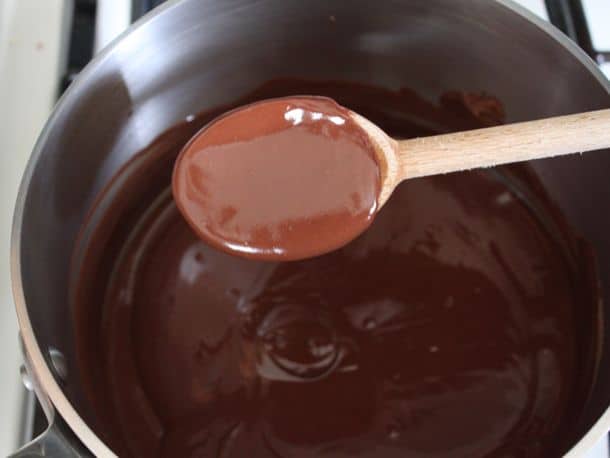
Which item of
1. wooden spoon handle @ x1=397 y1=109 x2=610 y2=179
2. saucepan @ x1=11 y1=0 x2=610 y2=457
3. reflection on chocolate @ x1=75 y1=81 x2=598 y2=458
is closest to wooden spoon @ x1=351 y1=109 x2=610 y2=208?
wooden spoon handle @ x1=397 y1=109 x2=610 y2=179

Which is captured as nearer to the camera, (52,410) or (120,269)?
(52,410)

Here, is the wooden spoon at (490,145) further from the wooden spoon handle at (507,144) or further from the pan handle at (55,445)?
the pan handle at (55,445)

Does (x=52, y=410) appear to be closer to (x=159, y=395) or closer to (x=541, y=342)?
(x=159, y=395)

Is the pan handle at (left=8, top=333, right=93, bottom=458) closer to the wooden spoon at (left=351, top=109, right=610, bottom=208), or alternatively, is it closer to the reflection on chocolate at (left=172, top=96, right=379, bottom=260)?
the reflection on chocolate at (left=172, top=96, right=379, bottom=260)

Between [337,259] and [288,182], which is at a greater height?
[288,182]

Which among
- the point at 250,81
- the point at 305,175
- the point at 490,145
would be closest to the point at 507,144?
the point at 490,145

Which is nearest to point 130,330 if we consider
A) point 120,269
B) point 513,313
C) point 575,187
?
point 120,269

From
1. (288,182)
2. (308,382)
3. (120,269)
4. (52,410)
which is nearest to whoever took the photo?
(52,410)
